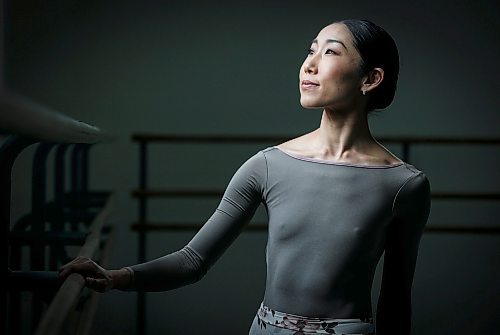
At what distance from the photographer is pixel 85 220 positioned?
2.24 meters

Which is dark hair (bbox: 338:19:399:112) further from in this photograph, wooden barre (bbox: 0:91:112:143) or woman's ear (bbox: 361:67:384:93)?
wooden barre (bbox: 0:91:112:143)

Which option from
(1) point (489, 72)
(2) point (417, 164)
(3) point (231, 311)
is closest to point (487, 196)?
(2) point (417, 164)

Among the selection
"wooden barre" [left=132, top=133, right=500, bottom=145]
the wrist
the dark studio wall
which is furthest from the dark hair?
the dark studio wall

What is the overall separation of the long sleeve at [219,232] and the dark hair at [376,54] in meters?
0.21

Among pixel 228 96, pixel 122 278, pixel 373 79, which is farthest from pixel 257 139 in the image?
pixel 122 278

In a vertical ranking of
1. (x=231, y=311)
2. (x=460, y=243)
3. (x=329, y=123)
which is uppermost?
(x=329, y=123)

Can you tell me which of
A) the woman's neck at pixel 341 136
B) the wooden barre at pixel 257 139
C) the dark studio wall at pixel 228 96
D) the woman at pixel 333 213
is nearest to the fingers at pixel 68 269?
the woman at pixel 333 213

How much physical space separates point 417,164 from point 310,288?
2725mm

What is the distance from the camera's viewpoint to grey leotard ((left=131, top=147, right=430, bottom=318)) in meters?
1.06

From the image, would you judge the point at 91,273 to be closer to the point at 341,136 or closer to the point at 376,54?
the point at 341,136

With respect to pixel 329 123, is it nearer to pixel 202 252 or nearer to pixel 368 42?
pixel 368 42

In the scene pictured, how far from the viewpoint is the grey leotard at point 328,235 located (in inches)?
41.6

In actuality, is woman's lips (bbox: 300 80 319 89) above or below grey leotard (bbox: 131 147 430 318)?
above

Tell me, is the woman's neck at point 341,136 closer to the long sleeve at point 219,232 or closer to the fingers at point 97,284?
the long sleeve at point 219,232
